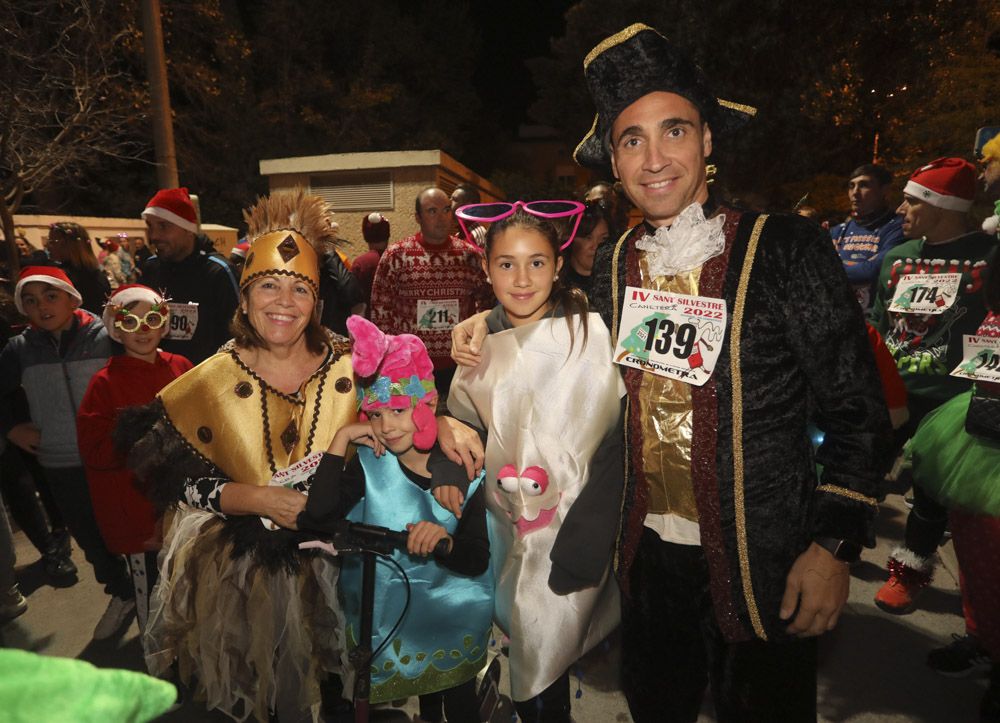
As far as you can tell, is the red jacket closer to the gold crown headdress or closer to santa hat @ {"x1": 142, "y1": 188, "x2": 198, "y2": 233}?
the gold crown headdress

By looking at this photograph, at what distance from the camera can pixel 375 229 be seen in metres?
6.98

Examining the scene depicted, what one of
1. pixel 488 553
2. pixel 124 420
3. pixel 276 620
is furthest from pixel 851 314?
pixel 124 420

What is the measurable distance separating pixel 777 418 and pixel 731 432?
0.14m

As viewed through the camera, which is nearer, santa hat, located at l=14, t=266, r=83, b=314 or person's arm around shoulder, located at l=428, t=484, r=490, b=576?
person's arm around shoulder, located at l=428, t=484, r=490, b=576

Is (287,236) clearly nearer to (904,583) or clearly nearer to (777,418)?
(777,418)

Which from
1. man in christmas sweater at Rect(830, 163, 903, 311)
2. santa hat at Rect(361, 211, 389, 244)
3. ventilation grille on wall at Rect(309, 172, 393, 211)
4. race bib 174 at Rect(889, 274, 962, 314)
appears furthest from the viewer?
ventilation grille on wall at Rect(309, 172, 393, 211)

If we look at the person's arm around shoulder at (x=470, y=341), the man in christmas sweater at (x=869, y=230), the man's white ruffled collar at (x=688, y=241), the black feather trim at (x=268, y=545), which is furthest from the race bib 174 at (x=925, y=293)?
the black feather trim at (x=268, y=545)

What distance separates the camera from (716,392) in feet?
5.85

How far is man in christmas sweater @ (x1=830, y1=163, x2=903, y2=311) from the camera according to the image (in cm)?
549

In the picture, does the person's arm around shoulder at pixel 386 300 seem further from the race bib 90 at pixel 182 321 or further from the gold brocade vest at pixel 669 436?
the gold brocade vest at pixel 669 436

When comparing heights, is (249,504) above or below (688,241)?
below

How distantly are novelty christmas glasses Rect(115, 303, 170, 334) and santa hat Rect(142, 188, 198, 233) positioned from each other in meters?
1.40

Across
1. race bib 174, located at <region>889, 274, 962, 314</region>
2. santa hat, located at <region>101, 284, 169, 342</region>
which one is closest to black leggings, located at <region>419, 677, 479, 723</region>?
santa hat, located at <region>101, 284, 169, 342</region>

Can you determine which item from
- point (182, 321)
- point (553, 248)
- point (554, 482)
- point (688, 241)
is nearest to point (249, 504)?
point (554, 482)
